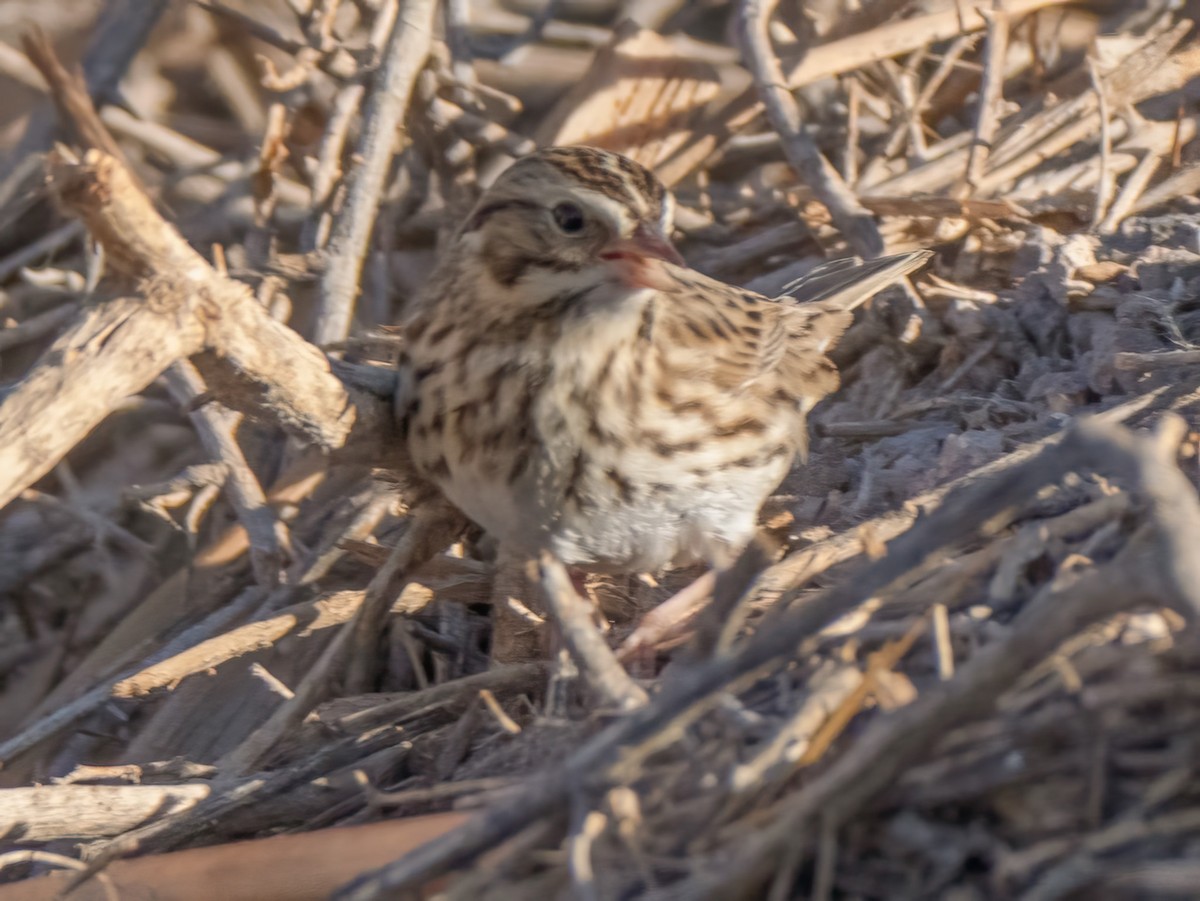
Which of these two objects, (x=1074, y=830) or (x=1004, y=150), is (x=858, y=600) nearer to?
(x=1074, y=830)

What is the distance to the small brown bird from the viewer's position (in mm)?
2764

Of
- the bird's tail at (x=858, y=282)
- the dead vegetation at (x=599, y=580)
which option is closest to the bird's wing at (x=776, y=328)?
the bird's tail at (x=858, y=282)

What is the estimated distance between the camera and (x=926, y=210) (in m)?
3.79

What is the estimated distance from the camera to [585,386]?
2.78 m

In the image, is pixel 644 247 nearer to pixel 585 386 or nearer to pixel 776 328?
pixel 585 386

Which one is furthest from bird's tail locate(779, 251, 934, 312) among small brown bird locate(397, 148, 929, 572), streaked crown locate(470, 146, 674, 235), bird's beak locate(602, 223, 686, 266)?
bird's beak locate(602, 223, 686, 266)

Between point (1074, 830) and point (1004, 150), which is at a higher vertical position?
point (1004, 150)

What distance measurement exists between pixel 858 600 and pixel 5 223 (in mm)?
3449

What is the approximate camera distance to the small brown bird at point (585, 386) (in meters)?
2.76

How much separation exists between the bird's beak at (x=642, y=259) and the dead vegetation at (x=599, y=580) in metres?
0.58

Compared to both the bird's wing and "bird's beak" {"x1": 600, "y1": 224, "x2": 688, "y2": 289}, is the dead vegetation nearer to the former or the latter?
the bird's wing

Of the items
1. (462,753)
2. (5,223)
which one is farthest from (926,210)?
(5,223)

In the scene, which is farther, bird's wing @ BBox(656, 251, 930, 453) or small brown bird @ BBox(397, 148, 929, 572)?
bird's wing @ BBox(656, 251, 930, 453)

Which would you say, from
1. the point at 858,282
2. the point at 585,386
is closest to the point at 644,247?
the point at 585,386
